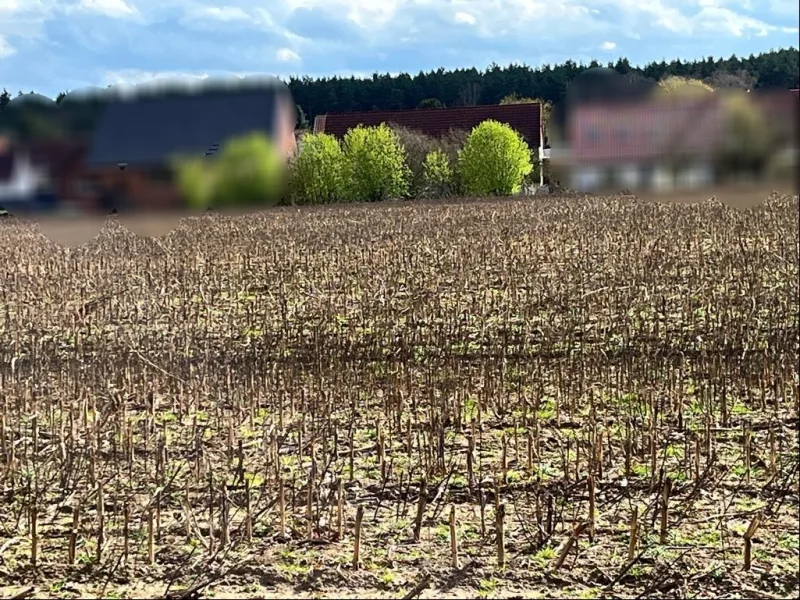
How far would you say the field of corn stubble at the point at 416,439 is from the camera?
3562mm

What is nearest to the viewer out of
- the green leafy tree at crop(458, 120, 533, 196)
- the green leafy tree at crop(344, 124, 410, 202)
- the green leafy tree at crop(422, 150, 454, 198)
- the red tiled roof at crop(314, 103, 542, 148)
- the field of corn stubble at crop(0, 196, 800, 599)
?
the red tiled roof at crop(314, 103, 542, 148)

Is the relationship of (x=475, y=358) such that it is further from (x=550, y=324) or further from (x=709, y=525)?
(x=709, y=525)

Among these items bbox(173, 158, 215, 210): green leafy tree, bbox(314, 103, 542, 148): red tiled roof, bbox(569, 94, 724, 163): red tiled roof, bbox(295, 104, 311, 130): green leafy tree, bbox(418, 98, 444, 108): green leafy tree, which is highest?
bbox(418, 98, 444, 108): green leafy tree

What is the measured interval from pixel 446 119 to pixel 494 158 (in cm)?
42

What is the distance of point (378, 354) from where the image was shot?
7043mm

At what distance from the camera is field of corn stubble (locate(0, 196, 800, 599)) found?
11.7ft

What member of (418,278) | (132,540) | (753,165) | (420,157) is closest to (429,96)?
(420,157)

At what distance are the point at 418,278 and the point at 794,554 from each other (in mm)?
8439

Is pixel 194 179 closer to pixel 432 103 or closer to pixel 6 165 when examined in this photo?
pixel 6 165

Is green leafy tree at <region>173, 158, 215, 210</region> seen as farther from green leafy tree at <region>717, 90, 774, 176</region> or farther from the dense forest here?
green leafy tree at <region>717, 90, 774, 176</region>

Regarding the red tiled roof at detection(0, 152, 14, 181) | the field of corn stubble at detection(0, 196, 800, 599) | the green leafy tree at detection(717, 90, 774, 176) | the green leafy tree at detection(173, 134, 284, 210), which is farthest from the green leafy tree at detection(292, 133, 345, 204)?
the green leafy tree at detection(717, 90, 774, 176)

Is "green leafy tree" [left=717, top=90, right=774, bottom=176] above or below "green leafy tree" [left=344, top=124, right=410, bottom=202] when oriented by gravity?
below

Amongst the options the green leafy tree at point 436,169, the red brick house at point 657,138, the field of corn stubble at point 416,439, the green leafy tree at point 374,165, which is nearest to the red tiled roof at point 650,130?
the red brick house at point 657,138

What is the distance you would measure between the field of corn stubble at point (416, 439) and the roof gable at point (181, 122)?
346mm
